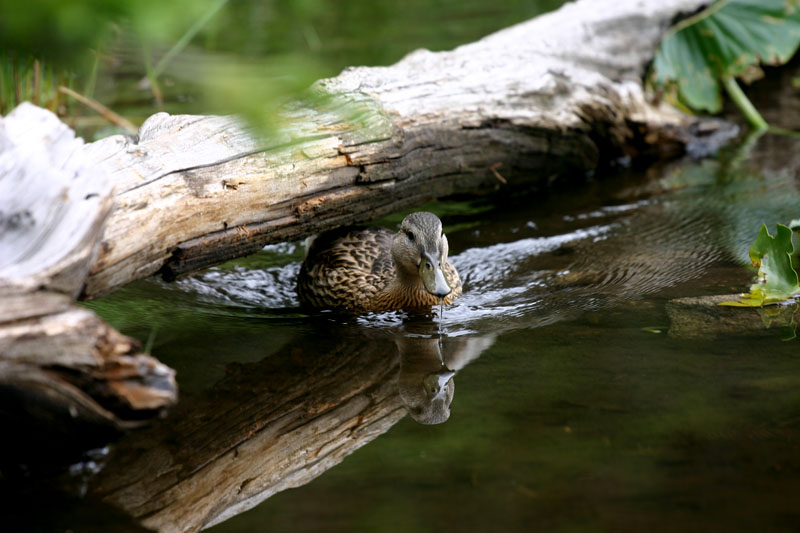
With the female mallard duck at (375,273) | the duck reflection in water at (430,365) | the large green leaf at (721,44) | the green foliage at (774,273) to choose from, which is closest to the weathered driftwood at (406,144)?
the large green leaf at (721,44)

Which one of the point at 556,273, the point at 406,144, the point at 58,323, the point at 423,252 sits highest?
the point at 406,144

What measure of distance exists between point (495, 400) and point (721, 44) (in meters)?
5.45

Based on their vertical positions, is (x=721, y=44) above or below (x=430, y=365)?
above

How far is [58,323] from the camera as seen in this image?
8.95ft

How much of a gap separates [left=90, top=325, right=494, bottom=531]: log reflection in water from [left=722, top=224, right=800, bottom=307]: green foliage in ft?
5.13

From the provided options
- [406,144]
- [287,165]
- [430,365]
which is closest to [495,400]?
[430,365]

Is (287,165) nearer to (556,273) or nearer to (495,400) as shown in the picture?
(495,400)

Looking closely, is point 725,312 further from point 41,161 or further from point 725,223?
point 41,161

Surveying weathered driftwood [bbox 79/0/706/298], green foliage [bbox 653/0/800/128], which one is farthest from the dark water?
green foliage [bbox 653/0/800/128]

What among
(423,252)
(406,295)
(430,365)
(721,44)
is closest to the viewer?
(430,365)

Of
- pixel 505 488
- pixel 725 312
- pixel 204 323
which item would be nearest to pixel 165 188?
pixel 204 323

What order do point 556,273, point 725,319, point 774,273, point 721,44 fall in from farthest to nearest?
point 721,44 < point 556,273 < point 774,273 < point 725,319

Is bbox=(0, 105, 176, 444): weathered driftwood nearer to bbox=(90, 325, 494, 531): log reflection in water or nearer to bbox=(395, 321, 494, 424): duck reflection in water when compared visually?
bbox=(90, 325, 494, 531): log reflection in water

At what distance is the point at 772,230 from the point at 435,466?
3640 millimetres
